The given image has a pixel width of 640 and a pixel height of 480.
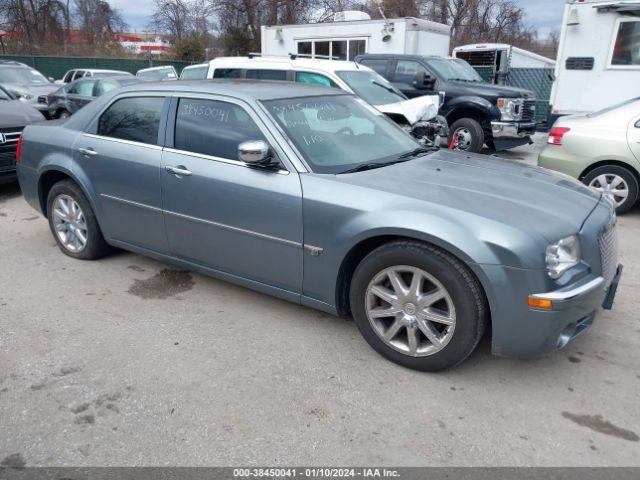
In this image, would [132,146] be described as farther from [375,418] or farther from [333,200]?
[375,418]

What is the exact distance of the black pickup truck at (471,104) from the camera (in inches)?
394

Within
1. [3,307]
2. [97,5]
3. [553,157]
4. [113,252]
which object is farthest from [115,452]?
[97,5]

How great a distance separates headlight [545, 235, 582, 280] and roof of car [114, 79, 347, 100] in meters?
2.15

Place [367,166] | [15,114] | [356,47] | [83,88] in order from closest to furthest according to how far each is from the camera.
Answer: [367,166] → [15,114] → [83,88] → [356,47]

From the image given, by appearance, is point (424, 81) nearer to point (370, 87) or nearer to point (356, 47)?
point (370, 87)


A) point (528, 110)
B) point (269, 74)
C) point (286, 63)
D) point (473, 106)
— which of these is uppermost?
point (286, 63)

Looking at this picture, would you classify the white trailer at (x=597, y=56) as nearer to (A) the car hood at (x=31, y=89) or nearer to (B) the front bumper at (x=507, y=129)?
(B) the front bumper at (x=507, y=129)

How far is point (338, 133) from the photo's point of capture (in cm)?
388

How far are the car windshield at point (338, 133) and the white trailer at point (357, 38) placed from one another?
903cm

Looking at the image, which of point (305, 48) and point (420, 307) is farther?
point (305, 48)

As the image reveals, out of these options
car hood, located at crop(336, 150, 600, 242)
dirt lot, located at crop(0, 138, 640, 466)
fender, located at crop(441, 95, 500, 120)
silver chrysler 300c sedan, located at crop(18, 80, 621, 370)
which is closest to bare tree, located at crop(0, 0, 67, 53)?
fender, located at crop(441, 95, 500, 120)

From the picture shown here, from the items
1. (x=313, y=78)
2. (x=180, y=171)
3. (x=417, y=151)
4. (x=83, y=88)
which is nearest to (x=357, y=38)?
(x=313, y=78)

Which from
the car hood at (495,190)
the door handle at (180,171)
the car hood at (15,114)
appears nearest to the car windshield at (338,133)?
the car hood at (495,190)

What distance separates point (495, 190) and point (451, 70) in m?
8.64
